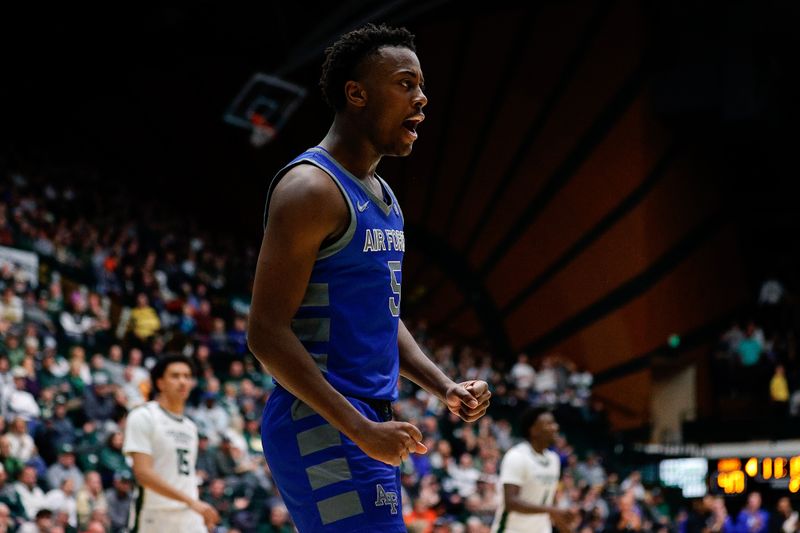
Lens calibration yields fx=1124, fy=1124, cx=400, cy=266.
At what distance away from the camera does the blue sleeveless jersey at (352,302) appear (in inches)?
123

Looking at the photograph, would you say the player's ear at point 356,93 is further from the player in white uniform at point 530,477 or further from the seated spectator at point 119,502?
the seated spectator at point 119,502

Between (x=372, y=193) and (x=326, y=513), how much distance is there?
36.1 inches

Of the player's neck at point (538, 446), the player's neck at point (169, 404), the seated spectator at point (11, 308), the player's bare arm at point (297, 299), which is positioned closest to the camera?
the player's bare arm at point (297, 299)

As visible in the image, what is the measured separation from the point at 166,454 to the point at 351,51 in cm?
419

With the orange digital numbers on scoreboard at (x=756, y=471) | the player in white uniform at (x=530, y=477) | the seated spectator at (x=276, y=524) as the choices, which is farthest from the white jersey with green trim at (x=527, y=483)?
the orange digital numbers on scoreboard at (x=756, y=471)

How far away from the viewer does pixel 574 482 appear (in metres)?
17.8

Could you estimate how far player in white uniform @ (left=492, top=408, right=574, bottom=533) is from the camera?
881 cm

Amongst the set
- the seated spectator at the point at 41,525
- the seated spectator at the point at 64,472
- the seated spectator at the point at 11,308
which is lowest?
the seated spectator at the point at 41,525

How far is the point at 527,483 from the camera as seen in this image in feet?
29.4

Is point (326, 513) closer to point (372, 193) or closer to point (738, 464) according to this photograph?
point (372, 193)

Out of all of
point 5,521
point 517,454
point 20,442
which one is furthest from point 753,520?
point 5,521

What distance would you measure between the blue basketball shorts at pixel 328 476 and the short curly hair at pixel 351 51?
2.98ft

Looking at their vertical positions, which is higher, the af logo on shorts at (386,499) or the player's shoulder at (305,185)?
the player's shoulder at (305,185)

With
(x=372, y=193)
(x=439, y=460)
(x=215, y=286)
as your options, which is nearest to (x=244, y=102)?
(x=215, y=286)
